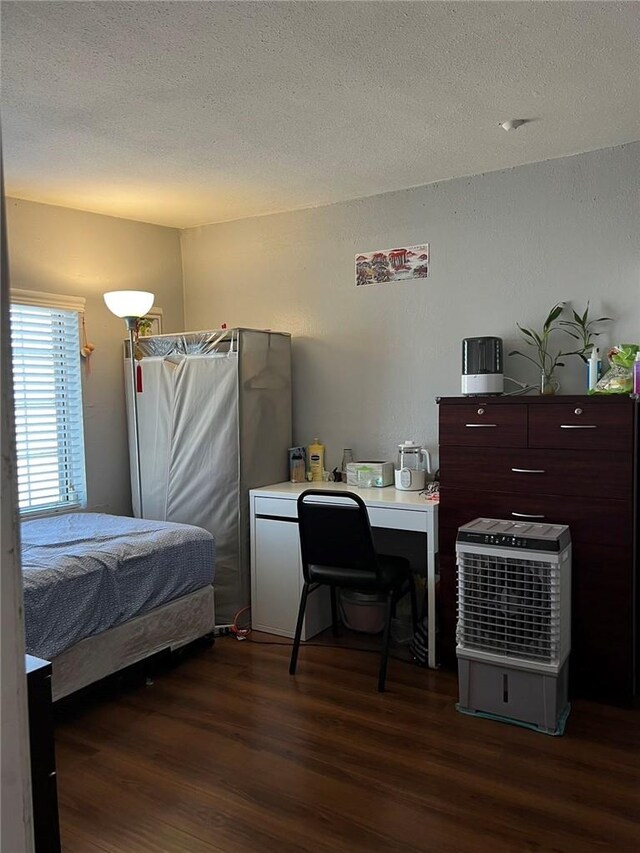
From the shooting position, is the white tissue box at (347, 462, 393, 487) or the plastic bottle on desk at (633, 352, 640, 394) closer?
the plastic bottle on desk at (633, 352, 640, 394)

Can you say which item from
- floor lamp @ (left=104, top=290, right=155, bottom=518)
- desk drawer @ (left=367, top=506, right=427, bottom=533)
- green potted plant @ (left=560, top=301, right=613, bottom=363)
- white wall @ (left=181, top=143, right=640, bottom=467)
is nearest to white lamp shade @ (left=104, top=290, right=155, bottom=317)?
floor lamp @ (left=104, top=290, right=155, bottom=518)

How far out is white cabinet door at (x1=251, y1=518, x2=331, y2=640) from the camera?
3.47m

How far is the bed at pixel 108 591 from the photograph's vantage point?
8.50 feet

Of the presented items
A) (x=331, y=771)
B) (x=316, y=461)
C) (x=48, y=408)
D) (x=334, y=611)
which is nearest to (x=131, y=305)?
(x=48, y=408)

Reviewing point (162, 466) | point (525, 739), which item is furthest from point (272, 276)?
point (525, 739)

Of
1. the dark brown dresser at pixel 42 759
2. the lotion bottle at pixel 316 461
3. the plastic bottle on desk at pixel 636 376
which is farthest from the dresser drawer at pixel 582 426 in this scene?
the dark brown dresser at pixel 42 759

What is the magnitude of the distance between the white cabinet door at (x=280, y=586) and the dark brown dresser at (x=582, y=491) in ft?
2.95

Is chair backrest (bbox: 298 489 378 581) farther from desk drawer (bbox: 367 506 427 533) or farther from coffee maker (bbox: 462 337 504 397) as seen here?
coffee maker (bbox: 462 337 504 397)

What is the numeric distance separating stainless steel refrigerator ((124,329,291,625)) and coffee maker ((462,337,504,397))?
1.21 metres

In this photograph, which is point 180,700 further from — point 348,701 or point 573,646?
point 573,646

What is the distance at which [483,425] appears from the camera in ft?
9.64

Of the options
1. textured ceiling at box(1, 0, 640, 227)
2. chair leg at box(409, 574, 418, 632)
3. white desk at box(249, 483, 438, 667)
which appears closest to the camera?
textured ceiling at box(1, 0, 640, 227)

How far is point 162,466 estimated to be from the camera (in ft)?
12.8

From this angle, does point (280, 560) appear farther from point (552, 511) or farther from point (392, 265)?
point (392, 265)
